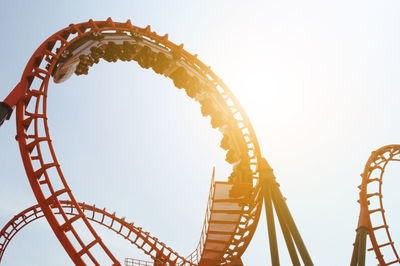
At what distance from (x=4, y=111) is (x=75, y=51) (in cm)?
284

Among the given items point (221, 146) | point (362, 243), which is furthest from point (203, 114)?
point (362, 243)

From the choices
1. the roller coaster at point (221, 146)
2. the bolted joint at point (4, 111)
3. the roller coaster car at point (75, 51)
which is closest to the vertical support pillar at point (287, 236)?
the roller coaster at point (221, 146)

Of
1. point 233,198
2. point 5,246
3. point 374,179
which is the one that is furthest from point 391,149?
point 5,246

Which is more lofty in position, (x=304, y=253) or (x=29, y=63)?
(x=29, y=63)

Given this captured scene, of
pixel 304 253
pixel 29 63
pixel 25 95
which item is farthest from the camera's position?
pixel 29 63

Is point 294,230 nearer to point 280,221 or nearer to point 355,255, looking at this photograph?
point 280,221

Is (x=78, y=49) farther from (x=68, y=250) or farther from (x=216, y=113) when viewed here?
(x=68, y=250)

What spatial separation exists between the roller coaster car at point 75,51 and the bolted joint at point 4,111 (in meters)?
2.23

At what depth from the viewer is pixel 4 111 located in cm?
652

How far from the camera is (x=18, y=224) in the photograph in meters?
12.8

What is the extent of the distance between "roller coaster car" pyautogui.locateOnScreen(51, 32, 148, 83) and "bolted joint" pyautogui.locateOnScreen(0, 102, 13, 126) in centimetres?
223

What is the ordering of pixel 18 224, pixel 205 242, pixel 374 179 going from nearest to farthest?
pixel 205 242 → pixel 374 179 → pixel 18 224

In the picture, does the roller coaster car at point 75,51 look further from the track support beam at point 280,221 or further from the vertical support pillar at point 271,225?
the vertical support pillar at point 271,225

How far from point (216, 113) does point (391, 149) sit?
681cm
